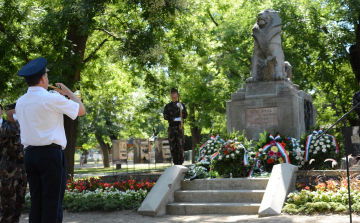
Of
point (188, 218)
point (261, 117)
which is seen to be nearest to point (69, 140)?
point (261, 117)

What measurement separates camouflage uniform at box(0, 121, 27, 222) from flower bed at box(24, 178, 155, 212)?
2527 millimetres

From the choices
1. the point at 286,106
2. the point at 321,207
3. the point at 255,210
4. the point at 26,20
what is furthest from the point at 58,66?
the point at 321,207

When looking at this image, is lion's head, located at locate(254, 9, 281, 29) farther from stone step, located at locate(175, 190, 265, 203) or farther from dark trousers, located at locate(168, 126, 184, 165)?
stone step, located at locate(175, 190, 265, 203)

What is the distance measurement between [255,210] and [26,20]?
1046 cm

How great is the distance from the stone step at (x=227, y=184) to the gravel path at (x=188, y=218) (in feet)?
3.99

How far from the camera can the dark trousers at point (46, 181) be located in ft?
15.3

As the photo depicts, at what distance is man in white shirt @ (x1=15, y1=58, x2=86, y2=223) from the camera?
4.67m

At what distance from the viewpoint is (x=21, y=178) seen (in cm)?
692

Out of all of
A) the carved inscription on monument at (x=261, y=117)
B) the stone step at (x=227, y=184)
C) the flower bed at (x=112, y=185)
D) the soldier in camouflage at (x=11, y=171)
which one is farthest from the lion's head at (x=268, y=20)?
the soldier in camouflage at (x=11, y=171)

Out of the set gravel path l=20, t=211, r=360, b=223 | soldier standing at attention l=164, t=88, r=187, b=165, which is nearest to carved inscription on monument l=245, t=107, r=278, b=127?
soldier standing at attention l=164, t=88, r=187, b=165

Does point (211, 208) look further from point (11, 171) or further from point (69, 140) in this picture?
point (69, 140)

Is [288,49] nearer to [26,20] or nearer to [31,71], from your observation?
[26,20]

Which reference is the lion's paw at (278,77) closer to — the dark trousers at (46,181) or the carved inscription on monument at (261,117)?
the carved inscription on monument at (261,117)

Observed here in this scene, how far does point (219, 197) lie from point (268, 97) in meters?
4.38
